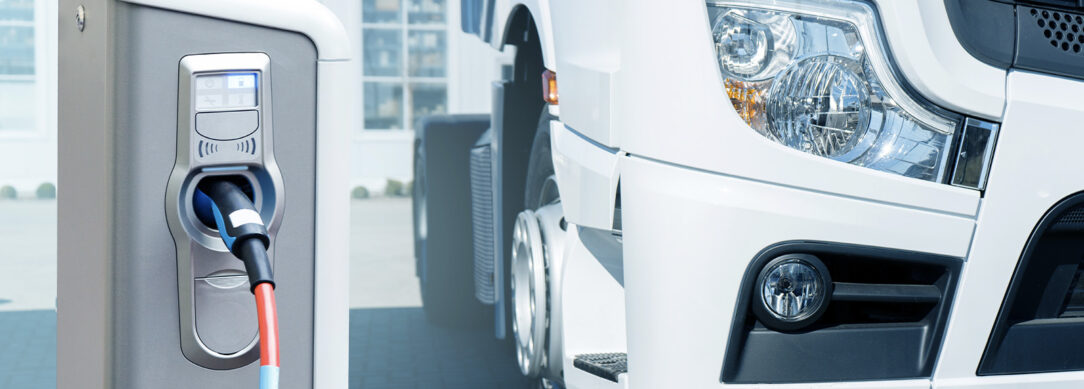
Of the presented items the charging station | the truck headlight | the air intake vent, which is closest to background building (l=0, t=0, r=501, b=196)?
the air intake vent

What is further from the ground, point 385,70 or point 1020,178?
point 385,70

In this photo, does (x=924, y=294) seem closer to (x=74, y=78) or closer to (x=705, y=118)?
(x=705, y=118)

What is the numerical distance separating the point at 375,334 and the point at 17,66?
7.85 m

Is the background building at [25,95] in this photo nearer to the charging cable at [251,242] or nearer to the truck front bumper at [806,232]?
the truck front bumper at [806,232]

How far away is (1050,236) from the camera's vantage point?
1.83m

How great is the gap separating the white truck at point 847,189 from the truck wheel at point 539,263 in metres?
0.67

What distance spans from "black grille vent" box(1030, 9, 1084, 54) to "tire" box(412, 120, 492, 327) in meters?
2.77

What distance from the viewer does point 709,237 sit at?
1.73 m

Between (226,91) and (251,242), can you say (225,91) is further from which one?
(251,242)

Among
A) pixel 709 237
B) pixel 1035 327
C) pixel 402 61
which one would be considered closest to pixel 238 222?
pixel 709 237

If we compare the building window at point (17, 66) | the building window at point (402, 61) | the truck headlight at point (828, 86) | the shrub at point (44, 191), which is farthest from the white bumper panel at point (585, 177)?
the building window at point (17, 66)

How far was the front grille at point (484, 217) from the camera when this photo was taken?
3605 mm

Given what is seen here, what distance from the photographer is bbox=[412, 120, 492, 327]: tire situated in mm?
4457

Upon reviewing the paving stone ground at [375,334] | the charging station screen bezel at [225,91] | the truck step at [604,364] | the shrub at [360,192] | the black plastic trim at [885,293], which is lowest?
the paving stone ground at [375,334]
